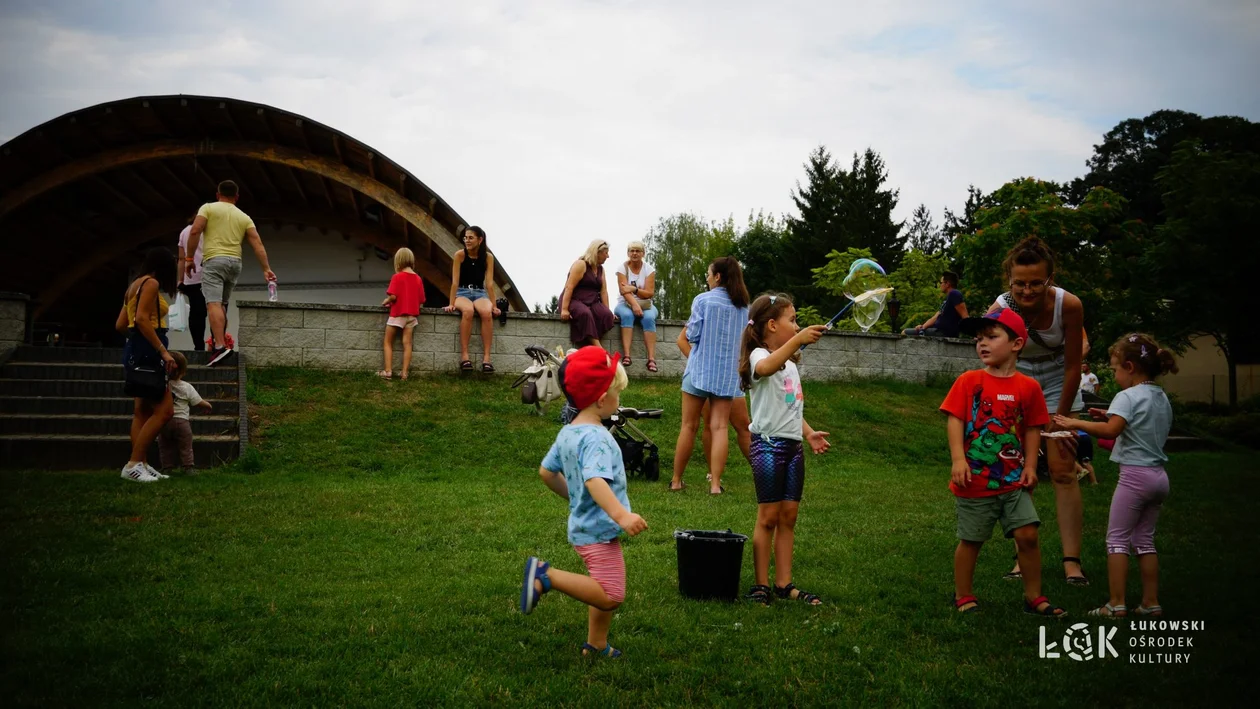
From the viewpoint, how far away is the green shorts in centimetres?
458

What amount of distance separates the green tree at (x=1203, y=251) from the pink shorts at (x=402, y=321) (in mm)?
20179

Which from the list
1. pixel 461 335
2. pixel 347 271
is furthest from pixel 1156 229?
pixel 347 271

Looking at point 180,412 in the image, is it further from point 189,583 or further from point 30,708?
point 30,708

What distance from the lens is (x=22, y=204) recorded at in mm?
17984

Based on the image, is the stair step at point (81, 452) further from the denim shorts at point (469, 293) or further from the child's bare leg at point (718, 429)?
the child's bare leg at point (718, 429)

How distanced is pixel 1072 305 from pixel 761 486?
7.49 ft

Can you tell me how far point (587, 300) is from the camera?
13.2m

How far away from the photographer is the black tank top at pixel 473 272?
1359 centimetres

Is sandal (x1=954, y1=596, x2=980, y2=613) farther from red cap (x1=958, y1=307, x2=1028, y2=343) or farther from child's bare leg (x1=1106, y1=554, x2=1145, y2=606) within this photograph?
red cap (x1=958, y1=307, x2=1028, y2=343)

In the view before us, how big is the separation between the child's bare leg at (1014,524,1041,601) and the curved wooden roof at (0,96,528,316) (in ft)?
52.5

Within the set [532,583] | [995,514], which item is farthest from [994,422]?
[532,583]

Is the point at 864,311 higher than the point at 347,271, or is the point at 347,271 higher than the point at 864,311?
the point at 347,271

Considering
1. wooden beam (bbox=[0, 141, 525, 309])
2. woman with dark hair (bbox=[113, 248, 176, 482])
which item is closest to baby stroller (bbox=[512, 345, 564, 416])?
woman with dark hair (bbox=[113, 248, 176, 482])

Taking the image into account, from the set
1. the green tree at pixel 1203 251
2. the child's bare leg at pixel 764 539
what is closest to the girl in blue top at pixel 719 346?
the child's bare leg at pixel 764 539
